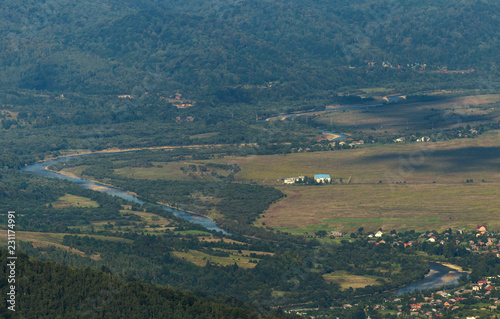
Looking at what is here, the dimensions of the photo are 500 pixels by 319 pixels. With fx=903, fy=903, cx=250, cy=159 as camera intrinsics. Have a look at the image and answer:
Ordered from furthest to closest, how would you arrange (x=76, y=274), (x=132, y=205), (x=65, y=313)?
(x=132, y=205), (x=76, y=274), (x=65, y=313)

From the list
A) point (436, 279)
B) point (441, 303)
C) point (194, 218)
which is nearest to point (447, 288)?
point (436, 279)

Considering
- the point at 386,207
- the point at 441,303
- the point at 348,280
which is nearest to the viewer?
the point at 441,303

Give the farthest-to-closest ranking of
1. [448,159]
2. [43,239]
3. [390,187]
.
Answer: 1. [448,159]
2. [390,187]
3. [43,239]

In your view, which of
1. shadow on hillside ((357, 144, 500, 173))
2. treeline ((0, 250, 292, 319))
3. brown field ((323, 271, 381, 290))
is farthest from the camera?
shadow on hillside ((357, 144, 500, 173))

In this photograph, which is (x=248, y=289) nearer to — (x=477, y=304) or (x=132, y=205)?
(x=477, y=304)

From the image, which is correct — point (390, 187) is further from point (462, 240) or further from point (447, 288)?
point (447, 288)

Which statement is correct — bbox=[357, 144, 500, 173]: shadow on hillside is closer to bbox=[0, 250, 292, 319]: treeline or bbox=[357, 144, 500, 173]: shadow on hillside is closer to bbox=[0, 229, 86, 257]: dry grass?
bbox=[0, 229, 86, 257]: dry grass

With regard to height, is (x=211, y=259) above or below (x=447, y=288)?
above

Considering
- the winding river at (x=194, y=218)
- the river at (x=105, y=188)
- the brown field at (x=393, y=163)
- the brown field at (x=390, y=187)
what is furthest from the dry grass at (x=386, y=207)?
the winding river at (x=194, y=218)

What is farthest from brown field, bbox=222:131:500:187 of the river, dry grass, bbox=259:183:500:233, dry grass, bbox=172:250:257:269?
dry grass, bbox=172:250:257:269

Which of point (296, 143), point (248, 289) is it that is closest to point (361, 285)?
point (248, 289)

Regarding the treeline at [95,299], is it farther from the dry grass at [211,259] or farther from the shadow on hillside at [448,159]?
the shadow on hillside at [448,159]
